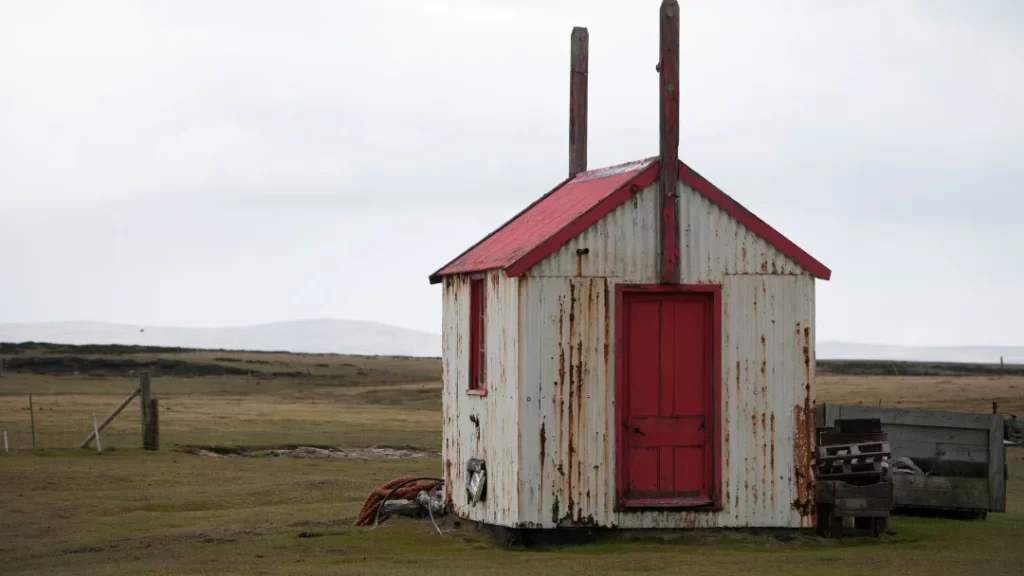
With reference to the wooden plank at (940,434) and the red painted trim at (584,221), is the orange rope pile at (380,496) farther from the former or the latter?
the wooden plank at (940,434)

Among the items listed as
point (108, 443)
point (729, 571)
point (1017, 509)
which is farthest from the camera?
point (108, 443)

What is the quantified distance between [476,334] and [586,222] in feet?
7.69

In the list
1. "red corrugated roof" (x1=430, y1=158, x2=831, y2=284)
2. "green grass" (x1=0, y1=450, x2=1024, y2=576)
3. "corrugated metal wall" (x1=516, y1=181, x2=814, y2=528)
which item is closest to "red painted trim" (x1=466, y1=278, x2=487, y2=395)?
"red corrugated roof" (x1=430, y1=158, x2=831, y2=284)

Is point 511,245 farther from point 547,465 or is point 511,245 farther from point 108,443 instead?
point 108,443

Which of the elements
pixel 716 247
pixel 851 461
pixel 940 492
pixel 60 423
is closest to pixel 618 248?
pixel 716 247

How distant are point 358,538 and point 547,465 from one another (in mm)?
2886

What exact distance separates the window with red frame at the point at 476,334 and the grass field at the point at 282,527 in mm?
1880

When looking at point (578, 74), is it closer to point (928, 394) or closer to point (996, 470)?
point (996, 470)

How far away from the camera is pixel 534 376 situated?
1692cm

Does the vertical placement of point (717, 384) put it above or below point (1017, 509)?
above

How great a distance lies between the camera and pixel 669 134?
1755 centimetres

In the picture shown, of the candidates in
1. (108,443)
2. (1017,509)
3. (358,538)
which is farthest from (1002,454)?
(108,443)

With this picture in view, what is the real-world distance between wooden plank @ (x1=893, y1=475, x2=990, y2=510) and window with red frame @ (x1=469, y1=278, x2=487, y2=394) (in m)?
6.48

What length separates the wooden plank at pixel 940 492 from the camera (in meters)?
21.1
